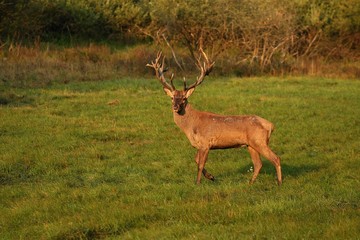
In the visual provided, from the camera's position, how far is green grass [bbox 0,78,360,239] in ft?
28.4

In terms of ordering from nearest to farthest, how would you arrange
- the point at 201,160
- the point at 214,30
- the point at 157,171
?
the point at 201,160, the point at 157,171, the point at 214,30

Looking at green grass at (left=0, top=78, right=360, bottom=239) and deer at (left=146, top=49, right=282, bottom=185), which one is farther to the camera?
deer at (left=146, top=49, right=282, bottom=185)

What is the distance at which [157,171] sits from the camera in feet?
42.7

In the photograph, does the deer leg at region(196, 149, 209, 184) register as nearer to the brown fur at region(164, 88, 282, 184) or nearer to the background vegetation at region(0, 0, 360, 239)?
the brown fur at region(164, 88, 282, 184)

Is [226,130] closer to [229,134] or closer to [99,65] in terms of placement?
[229,134]

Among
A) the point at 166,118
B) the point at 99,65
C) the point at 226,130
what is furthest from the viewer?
the point at 99,65

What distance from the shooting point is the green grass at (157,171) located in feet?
28.4

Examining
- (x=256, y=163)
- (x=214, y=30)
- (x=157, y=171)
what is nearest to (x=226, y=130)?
(x=256, y=163)

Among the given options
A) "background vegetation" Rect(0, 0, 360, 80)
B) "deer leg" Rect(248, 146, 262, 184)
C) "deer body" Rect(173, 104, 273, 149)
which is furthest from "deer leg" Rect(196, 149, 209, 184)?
"background vegetation" Rect(0, 0, 360, 80)

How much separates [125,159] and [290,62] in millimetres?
22015

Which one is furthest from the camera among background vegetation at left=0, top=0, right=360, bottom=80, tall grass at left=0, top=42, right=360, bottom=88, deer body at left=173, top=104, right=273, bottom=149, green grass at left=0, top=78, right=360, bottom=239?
background vegetation at left=0, top=0, right=360, bottom=80

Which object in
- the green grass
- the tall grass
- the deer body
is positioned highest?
the deer body

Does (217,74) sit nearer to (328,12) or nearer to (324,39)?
(324,39)

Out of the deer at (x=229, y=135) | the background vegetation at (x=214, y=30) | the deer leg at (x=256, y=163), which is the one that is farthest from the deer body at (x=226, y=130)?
the background vegetation at (x=214, y=30)
